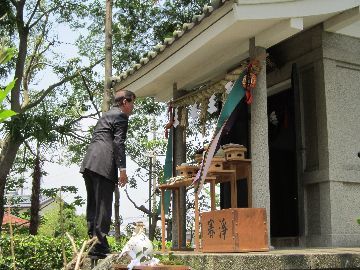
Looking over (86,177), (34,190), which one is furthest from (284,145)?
(34,190)

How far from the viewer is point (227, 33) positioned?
6.13 meters

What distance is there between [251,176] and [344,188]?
1.25 metres

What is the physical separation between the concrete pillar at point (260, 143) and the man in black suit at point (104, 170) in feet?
4.86

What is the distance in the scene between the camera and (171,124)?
8477 millimetres

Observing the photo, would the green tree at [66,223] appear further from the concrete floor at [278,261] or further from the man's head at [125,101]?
the concrete floor at [278,261]

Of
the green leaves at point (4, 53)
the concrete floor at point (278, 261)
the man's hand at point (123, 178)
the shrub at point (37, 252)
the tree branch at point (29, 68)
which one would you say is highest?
the tree branch at point (29, 68)

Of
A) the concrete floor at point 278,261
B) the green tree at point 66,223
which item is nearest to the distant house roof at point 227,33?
the concrete floor at point 278,261

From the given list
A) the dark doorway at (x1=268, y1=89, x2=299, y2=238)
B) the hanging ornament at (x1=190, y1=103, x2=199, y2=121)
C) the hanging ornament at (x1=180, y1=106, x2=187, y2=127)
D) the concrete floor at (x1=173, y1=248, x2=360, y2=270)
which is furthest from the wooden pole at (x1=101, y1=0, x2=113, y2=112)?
the concrete floor at (x1=173, y1=248, x2=360, y2=270)

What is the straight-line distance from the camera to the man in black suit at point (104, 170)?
17.9ft

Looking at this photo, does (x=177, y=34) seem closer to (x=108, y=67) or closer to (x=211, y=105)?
(x=211, y=105)

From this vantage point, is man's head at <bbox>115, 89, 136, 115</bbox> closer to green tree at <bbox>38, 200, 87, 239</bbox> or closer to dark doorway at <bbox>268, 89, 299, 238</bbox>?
dark doorway at <bbox>268, 89, 299, 238</bbox>

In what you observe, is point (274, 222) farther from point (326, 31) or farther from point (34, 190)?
point (34, 190)

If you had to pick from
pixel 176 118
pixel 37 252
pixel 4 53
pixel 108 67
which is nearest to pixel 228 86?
pixel 176 118

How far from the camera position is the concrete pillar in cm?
597
